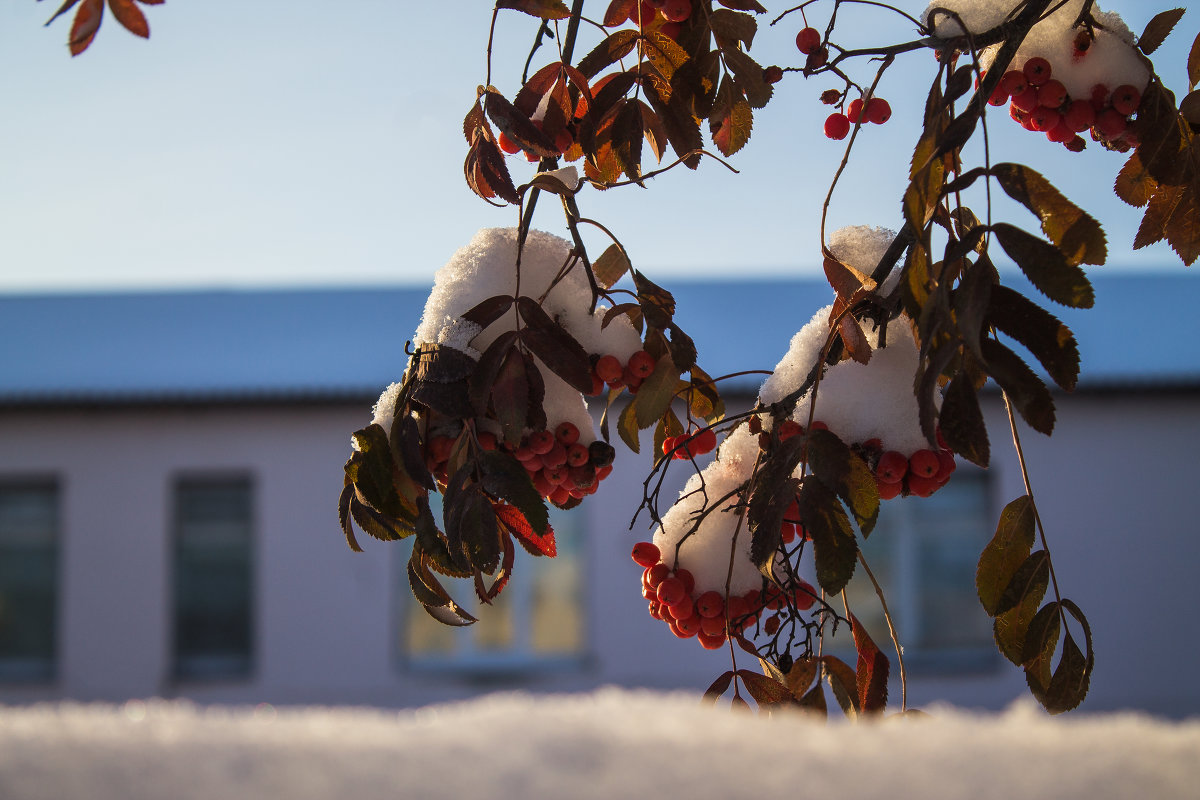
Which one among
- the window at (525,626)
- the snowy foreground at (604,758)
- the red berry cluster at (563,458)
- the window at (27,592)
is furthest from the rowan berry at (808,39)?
the window at (27,592)

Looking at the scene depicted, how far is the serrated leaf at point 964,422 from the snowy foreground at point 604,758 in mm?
451

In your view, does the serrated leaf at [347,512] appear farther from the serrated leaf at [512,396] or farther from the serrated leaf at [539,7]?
the serrated leaf at [539,7]

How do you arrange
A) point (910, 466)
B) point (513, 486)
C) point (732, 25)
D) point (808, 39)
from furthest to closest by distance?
1. point (808, 39)
2. point (732, 25)
3. point (910, 466)
4. point (513, 486)

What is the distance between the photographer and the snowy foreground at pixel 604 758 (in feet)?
0.87

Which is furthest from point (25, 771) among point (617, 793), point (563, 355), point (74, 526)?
point (74, 526)

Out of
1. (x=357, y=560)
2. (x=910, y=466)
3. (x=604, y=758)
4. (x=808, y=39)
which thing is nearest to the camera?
(x=604, y=758)

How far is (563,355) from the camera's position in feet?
3.01

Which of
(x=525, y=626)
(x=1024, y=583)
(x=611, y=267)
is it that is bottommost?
(x=525, y=626)

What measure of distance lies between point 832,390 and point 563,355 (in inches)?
10.7

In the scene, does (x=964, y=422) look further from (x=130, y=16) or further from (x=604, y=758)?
(x=130, y=16)

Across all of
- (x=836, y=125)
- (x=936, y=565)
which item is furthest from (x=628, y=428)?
(x=936, y=565)

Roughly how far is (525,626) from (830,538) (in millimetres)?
5140

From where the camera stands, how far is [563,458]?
3.23 feet

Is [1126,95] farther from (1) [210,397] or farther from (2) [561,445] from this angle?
(1) [210,397]
